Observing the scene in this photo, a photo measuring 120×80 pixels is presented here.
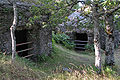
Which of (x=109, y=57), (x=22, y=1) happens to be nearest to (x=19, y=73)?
(x=22, y=1)

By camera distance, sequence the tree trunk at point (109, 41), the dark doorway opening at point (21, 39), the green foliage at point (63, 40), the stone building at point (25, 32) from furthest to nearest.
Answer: the green foliage at point (63, 40) < the dark doorway opening at point (21, 39) < the tree trunk at point (109, 41) < the stone building at point (25, 32)

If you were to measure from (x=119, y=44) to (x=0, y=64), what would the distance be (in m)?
14.4

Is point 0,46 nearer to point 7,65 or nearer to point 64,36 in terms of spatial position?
point 7,65

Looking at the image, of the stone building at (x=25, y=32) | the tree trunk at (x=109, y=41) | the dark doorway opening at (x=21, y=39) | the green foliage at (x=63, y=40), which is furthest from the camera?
the green foliage at (x=63, y=40)

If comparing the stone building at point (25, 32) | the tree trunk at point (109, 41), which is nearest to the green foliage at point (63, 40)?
the stone building at point (25, 32)

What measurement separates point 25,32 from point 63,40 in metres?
5.93

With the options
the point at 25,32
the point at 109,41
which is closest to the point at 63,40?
the point at 25,32

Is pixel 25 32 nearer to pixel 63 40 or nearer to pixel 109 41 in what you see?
pixel 109 41

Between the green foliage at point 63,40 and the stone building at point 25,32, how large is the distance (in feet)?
15.0

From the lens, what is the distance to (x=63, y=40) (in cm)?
1359

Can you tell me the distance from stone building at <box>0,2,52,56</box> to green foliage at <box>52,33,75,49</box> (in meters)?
4.58

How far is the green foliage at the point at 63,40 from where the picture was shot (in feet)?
43.4

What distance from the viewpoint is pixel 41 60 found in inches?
315

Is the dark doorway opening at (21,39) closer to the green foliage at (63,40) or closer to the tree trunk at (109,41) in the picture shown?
the tree trunk at (109,41)
